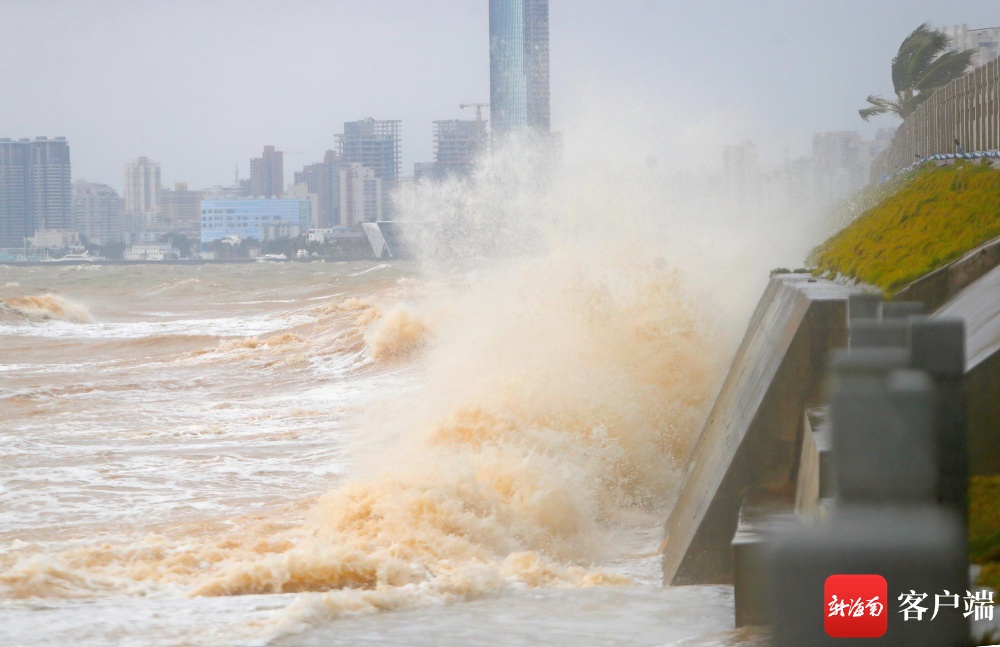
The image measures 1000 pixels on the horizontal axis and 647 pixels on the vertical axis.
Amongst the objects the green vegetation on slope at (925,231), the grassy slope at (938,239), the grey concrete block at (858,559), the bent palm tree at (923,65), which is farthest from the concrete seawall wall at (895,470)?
the bent palm tree at (923,65)

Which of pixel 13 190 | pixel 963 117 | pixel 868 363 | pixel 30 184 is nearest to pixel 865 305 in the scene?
pixel 868 363

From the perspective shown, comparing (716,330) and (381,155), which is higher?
(381,155)

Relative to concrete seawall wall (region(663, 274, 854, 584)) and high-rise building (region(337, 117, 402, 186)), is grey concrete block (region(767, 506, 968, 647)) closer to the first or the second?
concrete seawall wall (region(663, 274, 854, 584))

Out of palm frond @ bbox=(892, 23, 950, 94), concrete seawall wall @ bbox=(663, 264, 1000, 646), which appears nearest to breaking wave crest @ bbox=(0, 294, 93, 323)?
palm frond @ bbox=(892, 23, 950, 94)

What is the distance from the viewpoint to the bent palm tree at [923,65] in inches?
1188

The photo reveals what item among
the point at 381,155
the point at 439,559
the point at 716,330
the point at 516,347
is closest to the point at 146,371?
the point at 516,347

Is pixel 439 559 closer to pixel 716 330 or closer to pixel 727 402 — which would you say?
pixel 727 402

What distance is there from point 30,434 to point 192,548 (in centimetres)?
690

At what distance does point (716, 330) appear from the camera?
472 inches

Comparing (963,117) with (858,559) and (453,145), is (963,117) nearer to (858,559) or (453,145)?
(858,559)

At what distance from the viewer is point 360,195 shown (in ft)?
423

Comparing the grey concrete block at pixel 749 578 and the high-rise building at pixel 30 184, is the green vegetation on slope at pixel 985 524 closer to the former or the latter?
the grey concrete block at pixel 749 578

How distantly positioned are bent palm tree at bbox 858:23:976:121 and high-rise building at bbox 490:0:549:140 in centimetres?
2525

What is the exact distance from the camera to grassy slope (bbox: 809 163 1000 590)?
3.44 meters
